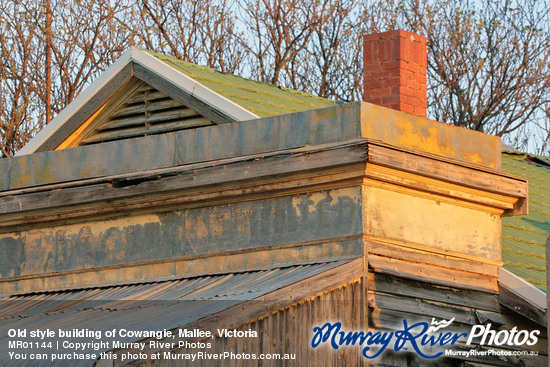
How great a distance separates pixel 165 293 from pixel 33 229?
2.36 meters

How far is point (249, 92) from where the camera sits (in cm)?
1311

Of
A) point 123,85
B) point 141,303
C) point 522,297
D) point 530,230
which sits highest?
point 123,85

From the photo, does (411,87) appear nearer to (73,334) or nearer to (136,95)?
(136,95)

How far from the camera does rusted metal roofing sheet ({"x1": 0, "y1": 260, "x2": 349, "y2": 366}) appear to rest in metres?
8.74

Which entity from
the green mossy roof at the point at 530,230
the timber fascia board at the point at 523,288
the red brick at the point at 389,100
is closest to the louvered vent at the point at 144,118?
the red brick at the point at 389,100

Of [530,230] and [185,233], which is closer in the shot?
[185,233]

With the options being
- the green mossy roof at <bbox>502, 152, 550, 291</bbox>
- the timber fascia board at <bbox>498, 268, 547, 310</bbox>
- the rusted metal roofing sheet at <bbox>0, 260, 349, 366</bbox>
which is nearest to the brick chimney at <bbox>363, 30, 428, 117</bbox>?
the timber fascia board at <bbox>498, 268, 547, 310</bbox>

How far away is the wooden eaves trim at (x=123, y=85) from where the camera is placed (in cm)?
1173

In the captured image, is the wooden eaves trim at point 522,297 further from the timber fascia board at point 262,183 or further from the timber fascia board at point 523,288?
the timber fascia board at point 262,183

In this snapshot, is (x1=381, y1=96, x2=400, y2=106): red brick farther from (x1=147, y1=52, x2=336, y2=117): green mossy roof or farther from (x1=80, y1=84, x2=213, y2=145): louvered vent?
(x1=80, y1=84, x2=213, y2=145): louvered vent

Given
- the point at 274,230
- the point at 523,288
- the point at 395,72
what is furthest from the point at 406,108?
the point at 523,288

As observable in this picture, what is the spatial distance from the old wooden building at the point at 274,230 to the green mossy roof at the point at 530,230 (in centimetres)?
6

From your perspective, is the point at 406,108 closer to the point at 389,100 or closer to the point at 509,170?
the point at 389,100

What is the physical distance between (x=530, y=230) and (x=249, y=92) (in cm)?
381
